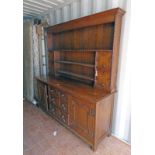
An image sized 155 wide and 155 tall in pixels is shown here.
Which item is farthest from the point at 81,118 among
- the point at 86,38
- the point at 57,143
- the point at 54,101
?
the point at 86,38

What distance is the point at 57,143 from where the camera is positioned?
80.8 inches

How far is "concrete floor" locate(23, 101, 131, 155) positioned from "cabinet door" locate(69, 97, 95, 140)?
21 cm

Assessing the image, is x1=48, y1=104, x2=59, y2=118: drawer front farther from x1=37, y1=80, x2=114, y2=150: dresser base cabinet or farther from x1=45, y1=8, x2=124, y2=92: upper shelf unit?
x1=45, y1=8, x2=124, y2=92: upper shelf unit

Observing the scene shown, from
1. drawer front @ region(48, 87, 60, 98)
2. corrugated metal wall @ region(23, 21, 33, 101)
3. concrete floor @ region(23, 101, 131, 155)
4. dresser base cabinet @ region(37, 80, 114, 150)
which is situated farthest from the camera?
corrugated metal wall @ region(23, 21, 33, 101)

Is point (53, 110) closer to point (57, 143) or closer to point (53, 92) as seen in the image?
point (53, 92)

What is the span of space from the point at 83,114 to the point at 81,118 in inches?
4.1

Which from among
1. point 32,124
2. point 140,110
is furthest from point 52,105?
point 140,110

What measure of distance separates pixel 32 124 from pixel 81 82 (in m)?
1.35

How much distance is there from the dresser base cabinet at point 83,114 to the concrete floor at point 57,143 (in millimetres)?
122

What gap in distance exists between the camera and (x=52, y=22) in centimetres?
320

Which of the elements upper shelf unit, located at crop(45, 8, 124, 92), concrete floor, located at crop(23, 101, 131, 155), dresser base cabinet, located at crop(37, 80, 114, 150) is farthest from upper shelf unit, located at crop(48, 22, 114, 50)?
concrete floor, located at crop(23, 101, 131, 155)

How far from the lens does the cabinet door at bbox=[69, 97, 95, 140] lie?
1794 mm

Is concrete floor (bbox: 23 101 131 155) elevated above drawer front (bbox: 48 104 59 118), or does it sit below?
below
